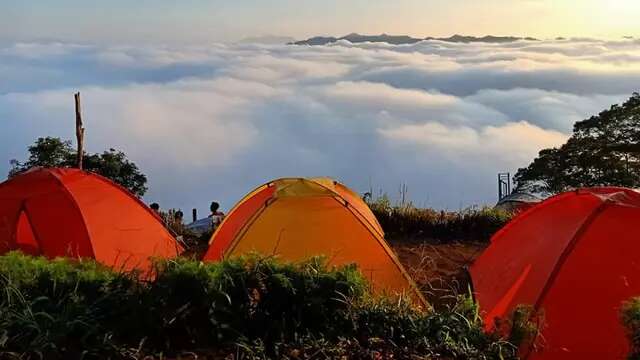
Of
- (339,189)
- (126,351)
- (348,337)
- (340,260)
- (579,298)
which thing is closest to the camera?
(126,351)

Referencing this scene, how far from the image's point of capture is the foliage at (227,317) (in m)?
4.24

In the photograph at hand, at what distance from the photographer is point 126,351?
4.19 m

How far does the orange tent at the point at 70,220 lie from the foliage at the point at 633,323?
229 inches

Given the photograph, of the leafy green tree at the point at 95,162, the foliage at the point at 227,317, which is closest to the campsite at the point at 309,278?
the foliage at the point at 227,317

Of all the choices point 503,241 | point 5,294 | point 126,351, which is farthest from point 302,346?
point 503,241

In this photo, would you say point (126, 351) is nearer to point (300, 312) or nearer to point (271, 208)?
point (300, 312)

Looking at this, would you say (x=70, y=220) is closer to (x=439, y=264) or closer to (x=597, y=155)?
(x=439, y=264)

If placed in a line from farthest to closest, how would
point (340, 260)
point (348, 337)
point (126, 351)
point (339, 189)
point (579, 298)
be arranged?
point (339, 189), point (340, 260), point (579, 298), point (348, 337), point (126, 351)

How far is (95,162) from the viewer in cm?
3244

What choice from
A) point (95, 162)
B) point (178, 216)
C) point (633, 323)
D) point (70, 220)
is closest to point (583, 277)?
point (633, 323)

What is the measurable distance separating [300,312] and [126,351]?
3.30 ft

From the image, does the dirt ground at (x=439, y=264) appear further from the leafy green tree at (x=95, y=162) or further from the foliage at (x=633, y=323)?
the leafy green tree at (x=95, y=162)

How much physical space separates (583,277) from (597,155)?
31.5m

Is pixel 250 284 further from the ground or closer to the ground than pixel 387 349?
further from the ground
